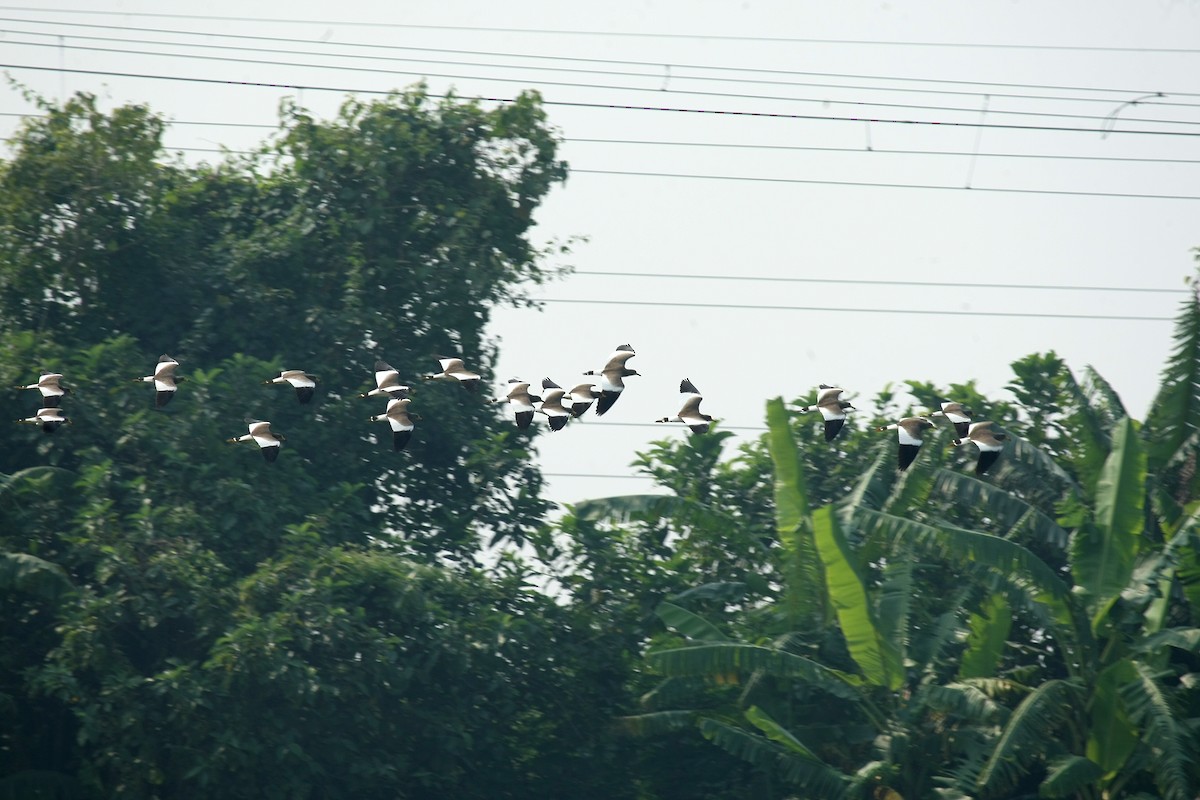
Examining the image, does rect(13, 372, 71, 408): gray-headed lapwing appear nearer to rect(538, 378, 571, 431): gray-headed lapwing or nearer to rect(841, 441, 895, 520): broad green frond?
rect(538, 378, 571, 431): gray-headed lapwing

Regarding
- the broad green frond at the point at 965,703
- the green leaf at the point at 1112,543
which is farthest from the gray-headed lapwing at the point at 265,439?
the green leaf at the point at 1112,543

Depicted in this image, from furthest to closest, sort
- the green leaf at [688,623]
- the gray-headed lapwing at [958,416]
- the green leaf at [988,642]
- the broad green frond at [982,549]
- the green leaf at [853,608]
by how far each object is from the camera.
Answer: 1. the green leaf at [688,623]
2. the gray-headed lapwing at [958,416]
3. the green leaf at [988,642]
4. the green leaf at [853,608]
5. the broad green frond at [982,549]

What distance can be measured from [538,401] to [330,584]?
2703mm

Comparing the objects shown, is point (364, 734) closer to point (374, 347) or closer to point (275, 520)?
point (275, 520)

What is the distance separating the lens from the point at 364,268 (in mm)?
19375

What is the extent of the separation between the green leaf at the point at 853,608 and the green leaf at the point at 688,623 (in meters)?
1.51

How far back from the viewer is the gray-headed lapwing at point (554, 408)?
50.5 ft

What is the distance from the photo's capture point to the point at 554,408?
1555 cm

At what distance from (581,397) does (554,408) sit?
12.6 inches

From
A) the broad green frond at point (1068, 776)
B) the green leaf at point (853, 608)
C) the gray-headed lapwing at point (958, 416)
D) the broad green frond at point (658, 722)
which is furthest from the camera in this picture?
the broad green frond at point (658, 722)

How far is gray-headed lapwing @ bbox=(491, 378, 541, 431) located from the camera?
51.3ft

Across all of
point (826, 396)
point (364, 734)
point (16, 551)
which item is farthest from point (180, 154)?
point (826, 396)

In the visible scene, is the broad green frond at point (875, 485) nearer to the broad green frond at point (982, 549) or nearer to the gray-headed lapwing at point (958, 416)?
the broad green frond at point (982, 549)

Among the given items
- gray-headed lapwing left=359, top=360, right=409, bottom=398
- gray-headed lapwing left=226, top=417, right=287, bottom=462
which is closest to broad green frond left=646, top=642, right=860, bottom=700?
gray-headed lapwing left=359, top=360, right=409, bottom=398
